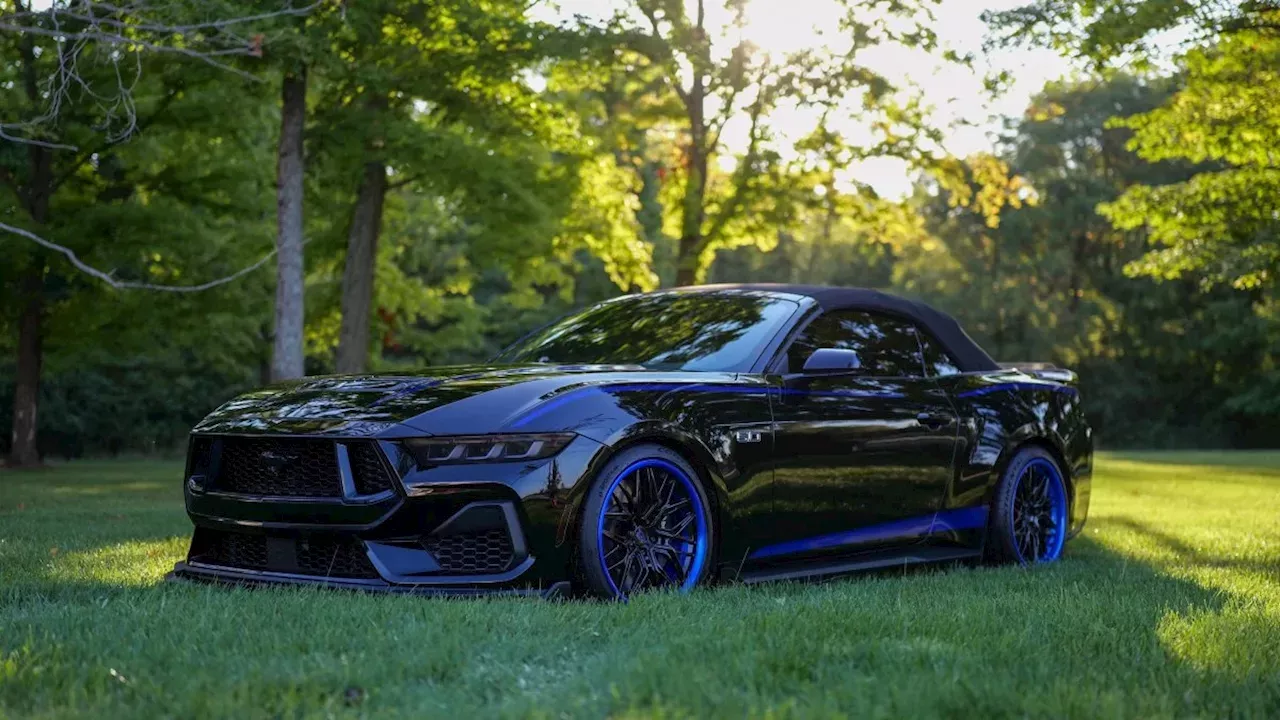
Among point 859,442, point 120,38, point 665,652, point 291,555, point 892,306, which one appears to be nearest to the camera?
point 665,652

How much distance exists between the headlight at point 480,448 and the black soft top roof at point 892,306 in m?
1.93

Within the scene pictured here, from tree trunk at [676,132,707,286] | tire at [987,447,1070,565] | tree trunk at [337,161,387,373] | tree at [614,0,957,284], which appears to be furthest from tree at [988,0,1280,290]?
tire at [987,447,1070,565]

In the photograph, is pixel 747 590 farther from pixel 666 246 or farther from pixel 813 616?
pixel 666 246

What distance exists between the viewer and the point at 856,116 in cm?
2373

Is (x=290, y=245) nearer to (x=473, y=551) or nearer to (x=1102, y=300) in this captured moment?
(x=473, y=551)

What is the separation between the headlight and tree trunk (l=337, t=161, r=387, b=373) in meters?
16.8

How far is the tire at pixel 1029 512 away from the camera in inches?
316

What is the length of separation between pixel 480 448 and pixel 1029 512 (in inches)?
155

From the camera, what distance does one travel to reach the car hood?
5.66 meters

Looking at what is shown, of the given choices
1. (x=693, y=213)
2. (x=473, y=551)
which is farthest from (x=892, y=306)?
(x=693, y=213)

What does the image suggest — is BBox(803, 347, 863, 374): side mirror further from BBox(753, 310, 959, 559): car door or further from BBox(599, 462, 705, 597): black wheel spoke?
BBox(599, 462, 705, 597): black wheel spoke

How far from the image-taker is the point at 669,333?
282 inches

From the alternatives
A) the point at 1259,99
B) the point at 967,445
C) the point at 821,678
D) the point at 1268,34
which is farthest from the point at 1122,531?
the point at 1259,99

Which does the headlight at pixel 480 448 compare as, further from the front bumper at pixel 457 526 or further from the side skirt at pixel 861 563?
the side skirt at pixel 861 563
